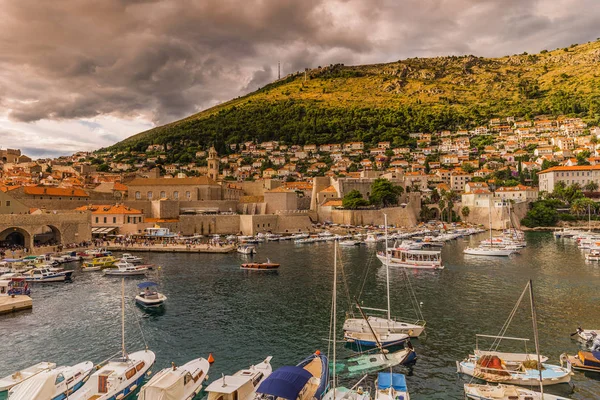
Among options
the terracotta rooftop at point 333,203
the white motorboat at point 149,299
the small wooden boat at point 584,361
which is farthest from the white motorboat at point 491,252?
the white motorboat at point 149,299

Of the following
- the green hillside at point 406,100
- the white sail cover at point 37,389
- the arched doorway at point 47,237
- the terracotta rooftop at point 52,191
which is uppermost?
the green hillside at point 406,100

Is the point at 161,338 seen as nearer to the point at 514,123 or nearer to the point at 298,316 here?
the point at 298,316

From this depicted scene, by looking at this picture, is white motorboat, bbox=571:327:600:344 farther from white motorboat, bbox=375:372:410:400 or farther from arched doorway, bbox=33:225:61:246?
arched doorway, bbox=33:225:61:246

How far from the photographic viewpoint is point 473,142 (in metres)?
99.6

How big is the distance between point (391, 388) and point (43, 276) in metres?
24.2

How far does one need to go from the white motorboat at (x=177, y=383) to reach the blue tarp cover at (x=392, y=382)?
5025 millimetres

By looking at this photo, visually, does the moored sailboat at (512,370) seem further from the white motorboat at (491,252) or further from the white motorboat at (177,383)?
the white motorboat at (491,252)

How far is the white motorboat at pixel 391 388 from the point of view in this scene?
31.7 feet

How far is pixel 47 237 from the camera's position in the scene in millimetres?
38031

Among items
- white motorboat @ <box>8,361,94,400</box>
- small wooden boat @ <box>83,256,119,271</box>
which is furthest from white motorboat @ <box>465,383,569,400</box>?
small wooden boat @ <box>83,256,119,271</box>

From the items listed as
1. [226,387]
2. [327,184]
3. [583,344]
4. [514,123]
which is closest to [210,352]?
[226,387]

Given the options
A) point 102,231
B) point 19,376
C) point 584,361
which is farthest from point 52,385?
point 102,231

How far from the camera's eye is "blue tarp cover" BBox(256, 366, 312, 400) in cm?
856

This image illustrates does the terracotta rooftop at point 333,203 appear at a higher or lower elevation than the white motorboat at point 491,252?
higher
